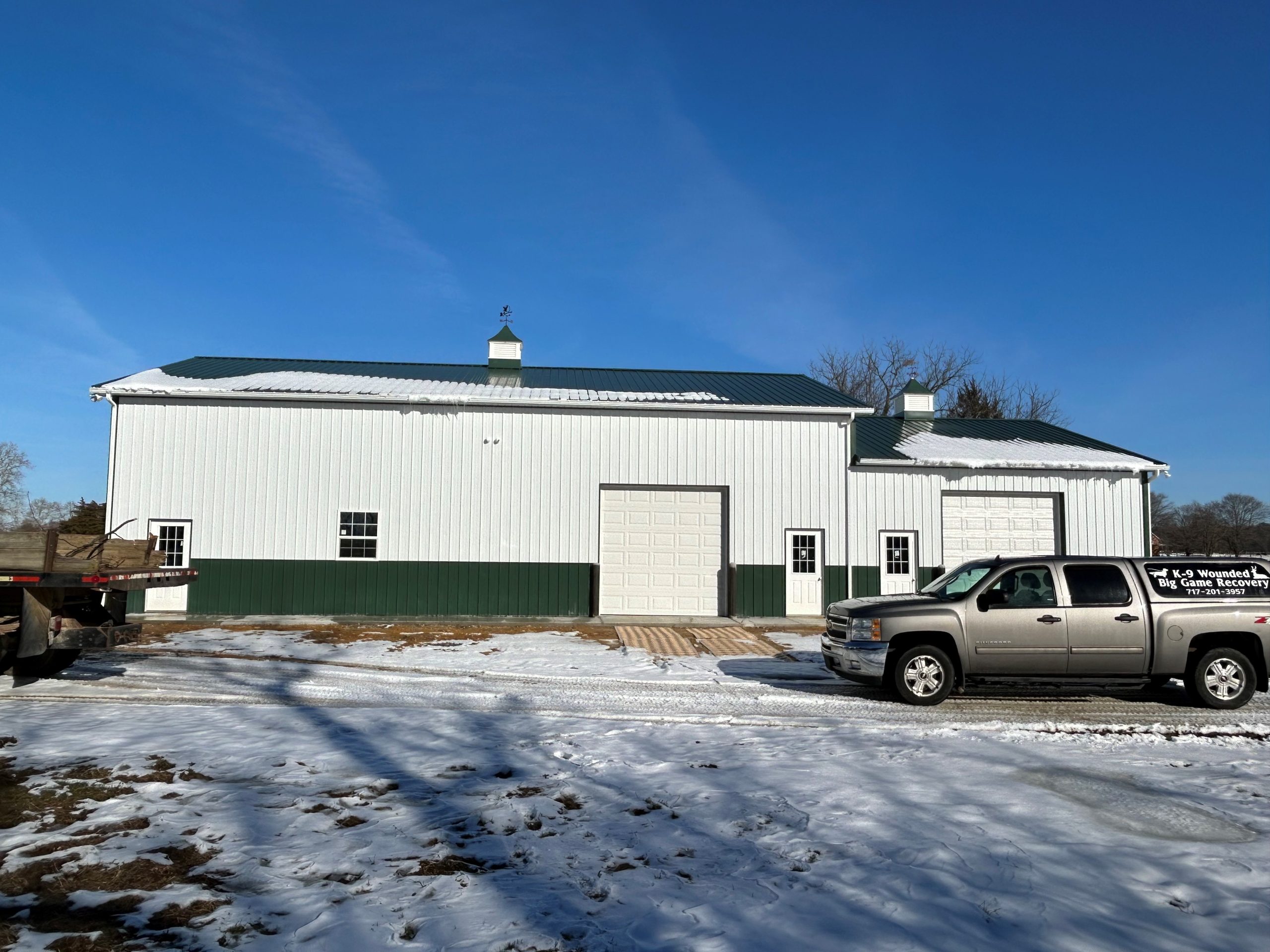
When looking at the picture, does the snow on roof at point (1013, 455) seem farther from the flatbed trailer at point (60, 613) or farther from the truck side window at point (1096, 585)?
the flatbed trailer at point (60, 613)

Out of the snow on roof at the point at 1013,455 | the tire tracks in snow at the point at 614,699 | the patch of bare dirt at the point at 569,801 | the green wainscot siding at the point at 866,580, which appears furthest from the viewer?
the snow on roof at the point at 1013,455

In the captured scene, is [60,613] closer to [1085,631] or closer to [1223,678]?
[1085,631]

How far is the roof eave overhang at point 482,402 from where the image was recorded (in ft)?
58.9

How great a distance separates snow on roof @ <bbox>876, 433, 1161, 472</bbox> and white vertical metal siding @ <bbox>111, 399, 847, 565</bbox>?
2.76 m

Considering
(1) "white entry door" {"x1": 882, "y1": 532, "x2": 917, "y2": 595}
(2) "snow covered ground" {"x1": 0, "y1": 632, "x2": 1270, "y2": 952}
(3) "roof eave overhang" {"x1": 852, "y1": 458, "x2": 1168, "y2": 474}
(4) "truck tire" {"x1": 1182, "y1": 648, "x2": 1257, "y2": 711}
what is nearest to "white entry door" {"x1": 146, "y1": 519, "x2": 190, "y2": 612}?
(2) "snow covered ground" {"x1": 0, "y1": 632, "x2": 1270, "y2": 952}

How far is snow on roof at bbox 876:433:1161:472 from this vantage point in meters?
19.7

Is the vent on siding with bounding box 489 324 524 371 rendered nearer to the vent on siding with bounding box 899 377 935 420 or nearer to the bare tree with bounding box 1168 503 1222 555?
the vent on siding with bounding box 899 377 935 420

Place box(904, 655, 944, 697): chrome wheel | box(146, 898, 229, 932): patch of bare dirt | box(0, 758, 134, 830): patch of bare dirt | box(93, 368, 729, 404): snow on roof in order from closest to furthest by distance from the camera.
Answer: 1. box(146, 898, 229, 932): patch of bare dirt
2. box(0, 758, 134, 830): patch of bare dirt
3. box(904, 655, 944, 697): chrome wheel
4. box(93, 368, 729, 404): snow on roof

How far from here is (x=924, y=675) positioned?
9727mm

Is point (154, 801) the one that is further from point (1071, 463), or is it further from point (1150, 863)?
point (1071, 463)

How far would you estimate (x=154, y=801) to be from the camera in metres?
5.67

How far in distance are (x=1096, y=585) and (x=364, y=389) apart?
49.2 feet

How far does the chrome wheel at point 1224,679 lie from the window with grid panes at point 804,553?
9.69 metres

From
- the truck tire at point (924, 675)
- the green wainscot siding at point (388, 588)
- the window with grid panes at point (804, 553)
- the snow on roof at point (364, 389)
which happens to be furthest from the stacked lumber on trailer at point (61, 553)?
the window with grid panes at point (804, 553)
